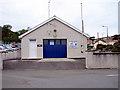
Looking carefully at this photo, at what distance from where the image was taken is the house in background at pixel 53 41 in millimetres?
18484

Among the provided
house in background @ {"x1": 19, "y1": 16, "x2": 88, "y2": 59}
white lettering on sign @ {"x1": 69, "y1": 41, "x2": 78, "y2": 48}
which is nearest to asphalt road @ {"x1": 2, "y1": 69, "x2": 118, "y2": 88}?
house in background @ {"x1": 19, "y1": 16, "x2": 88, "y2": 59}

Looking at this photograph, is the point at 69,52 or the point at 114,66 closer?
the point at 114,66

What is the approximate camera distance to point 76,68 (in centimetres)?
1312

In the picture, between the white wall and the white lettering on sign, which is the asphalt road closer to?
the white wall

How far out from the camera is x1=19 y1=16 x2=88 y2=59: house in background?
60.6 feet

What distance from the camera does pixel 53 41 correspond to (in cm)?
1902

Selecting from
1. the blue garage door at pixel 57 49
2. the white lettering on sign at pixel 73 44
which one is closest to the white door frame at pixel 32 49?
the blue garage door at pixel 57 49

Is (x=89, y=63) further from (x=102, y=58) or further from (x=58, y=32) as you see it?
(x=58, y=32)

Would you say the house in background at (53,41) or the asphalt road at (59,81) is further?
the house in background at (53,41)

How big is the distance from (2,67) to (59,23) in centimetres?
833

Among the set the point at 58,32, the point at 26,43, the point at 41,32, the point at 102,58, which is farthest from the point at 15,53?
the point at 102,58

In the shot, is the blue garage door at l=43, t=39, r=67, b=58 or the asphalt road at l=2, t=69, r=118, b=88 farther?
the blue garage door at l=43, t=39, r=67, b=58

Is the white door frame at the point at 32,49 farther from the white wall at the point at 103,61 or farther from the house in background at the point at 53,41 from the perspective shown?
the white wall at the point at 103,61

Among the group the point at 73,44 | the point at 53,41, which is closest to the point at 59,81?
the point at 73,44
